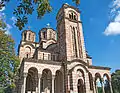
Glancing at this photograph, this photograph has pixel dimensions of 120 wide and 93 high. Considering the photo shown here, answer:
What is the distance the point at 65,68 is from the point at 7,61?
894 cm

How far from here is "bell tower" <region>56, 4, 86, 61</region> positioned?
2442cm

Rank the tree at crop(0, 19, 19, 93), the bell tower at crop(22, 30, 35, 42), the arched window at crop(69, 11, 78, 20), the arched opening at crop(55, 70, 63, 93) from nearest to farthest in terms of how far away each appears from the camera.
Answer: the tree at crop(0, 19, 19, 93) < the arched opening at crop(55, 70, 63, 93) < the arched window at crop(69, 11, 78, 20) < the bell tower at crop(22, 30, 35, 42)

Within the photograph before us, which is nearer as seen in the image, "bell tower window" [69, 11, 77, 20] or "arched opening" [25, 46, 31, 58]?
"bell tower window" [69, 11, 77, 20]

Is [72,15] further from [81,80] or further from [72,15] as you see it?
[81,80]

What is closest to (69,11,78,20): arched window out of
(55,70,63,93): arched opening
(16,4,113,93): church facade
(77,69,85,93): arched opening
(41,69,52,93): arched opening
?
(16,4,113,93): church facade

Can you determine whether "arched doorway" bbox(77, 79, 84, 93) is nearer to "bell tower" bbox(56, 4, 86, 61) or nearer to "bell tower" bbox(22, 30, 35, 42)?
"bell tower" bbox(56, 4, 86, 61)

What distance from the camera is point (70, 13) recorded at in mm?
28828

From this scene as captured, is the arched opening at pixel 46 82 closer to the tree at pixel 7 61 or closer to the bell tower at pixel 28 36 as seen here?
the tree at pixel 7 61

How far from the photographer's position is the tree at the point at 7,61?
16234mm

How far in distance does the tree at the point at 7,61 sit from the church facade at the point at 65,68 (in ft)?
8.83

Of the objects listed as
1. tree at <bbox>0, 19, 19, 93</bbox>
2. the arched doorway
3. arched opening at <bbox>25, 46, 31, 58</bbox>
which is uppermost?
arched opening at <bbox>25, 46, 31, 58</bbox>

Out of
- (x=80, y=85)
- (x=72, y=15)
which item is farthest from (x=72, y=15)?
(x=80, y=85)

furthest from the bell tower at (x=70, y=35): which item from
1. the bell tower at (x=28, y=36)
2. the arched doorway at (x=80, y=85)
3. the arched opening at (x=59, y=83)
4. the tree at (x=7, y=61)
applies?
the bell tower at (x=28, y=36)

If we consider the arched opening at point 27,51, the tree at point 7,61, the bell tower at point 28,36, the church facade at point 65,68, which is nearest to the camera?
the tree at point 7,61
